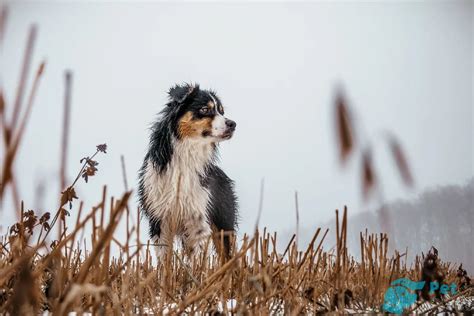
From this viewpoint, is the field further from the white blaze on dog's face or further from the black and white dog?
the white blaze on dog's face

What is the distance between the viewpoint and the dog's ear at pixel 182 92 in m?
4.55

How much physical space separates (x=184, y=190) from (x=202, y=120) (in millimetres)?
735

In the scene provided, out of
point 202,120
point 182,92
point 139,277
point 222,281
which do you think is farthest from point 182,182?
point 222,281

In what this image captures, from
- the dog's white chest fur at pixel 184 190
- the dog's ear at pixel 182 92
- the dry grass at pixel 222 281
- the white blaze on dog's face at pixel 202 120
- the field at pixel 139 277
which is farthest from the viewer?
the dog's ear at pixel 182 92

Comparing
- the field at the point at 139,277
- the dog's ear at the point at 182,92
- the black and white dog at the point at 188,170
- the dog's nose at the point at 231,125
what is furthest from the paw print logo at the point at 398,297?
the dog's ear at the point at 182,92

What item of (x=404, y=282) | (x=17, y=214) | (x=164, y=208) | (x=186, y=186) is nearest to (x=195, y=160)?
(x=186, y=186)

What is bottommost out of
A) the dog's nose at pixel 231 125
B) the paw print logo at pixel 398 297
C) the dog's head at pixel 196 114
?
the paw print logo at pixel 398 297

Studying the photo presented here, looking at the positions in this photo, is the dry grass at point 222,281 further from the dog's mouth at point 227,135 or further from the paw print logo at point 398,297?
the dog's mouth at point 227,135

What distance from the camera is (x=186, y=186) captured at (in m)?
4.54

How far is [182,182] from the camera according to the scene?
458 cm

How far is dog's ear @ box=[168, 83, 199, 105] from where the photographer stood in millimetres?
4555

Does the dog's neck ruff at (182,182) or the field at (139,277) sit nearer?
the field at (139,277)

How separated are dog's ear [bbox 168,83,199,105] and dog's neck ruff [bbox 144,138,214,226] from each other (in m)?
0.43

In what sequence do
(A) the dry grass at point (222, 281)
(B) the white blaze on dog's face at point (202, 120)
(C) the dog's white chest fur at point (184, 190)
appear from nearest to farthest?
(A) the dry grass at point (222, 281), (C) the dog's white chest fur at point (184, 190), (B) the white blaze on dog's face at point (202, 120)
